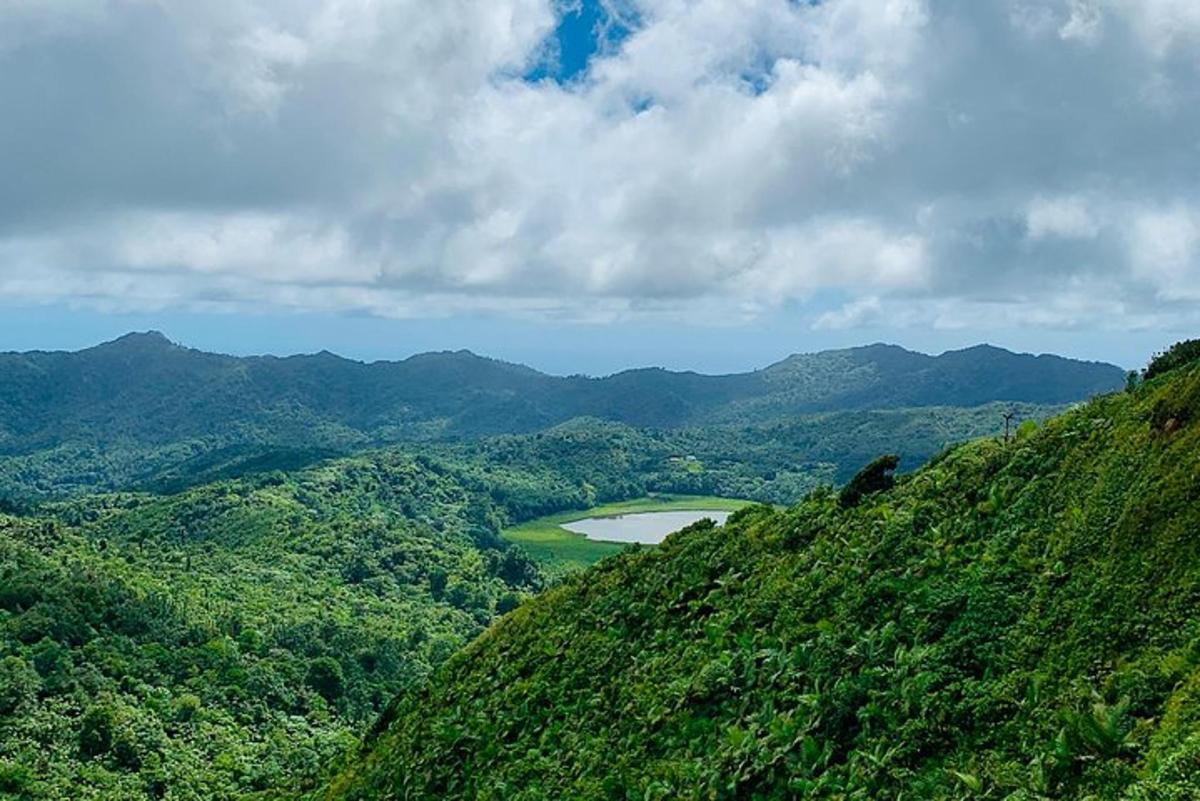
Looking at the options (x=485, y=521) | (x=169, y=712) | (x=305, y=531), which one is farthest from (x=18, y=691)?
(x=485, y=521)

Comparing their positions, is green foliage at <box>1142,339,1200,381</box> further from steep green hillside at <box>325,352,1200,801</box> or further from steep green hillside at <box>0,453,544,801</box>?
steep green hillside at <box>0,453,544,801</box>

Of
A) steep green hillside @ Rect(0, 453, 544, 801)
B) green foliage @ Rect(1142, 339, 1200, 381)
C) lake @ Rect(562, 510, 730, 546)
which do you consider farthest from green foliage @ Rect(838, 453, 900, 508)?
lake @ Rect(562, 510, 730, 546)

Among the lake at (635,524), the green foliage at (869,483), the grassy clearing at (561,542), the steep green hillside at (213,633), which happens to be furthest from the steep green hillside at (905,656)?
the lake at (635,524)

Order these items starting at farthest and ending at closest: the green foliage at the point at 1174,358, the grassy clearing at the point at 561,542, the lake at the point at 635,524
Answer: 1. the lake at the point at 635,524
2. the grassy clearing at the point at 561,542
3. the green foliage at the point at 1174,358

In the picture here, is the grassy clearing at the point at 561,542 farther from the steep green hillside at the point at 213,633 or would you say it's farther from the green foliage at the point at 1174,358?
the green foliage at the point at 1174,358

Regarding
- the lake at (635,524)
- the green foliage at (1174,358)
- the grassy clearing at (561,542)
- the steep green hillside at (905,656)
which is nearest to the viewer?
the steep green hillside at (905,656)

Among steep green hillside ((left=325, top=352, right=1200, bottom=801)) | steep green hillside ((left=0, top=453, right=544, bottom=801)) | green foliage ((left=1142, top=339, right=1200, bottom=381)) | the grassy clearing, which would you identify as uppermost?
green foliage ((left=1142, top=339, right=1200, bottom=381))
